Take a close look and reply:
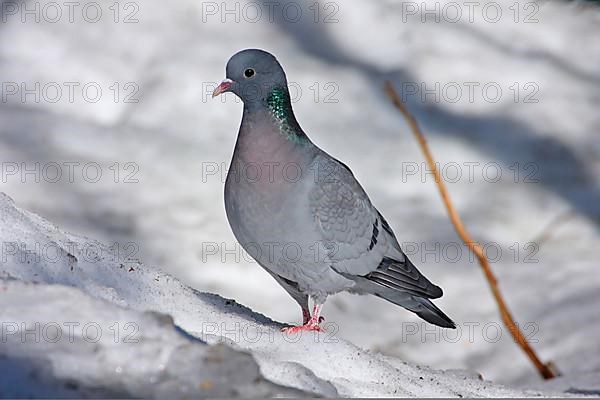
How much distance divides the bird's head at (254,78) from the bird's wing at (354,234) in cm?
31

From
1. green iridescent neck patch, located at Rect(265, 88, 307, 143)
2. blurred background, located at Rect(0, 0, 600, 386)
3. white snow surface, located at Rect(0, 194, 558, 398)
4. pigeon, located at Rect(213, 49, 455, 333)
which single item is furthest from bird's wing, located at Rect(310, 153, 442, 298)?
blurred background, located at Rect(0, 0, 600, 386)

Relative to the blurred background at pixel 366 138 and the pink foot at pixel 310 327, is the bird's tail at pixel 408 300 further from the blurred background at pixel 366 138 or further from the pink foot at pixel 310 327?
the blurred background at pixel 366 138

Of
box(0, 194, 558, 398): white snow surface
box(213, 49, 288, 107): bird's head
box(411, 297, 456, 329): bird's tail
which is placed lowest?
box(0, 194, 558, 398): white snow surface

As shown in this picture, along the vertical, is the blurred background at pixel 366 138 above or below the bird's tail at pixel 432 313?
above

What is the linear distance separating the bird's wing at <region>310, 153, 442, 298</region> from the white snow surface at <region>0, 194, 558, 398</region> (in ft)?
1.23

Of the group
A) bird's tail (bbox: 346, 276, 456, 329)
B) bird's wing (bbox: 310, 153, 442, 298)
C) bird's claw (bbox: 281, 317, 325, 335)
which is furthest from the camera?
bird's tail (bbox: 346, 276, 456, 329)

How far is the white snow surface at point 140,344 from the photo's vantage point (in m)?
2.26

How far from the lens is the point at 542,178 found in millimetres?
7164

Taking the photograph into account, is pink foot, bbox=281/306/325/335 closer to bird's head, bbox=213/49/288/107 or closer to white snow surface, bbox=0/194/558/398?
white snow surface, bbox=0/194/558/398

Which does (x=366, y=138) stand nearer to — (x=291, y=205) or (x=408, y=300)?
(x=408, y=300)

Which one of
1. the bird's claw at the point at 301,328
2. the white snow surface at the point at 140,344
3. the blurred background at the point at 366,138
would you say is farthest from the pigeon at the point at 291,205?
the blurred background at the point at 366,138

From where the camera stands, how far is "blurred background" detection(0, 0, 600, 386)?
6086 mm

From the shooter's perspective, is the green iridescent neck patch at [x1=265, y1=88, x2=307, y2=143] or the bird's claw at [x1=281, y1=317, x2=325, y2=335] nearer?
the bird's claw at [x1=281, y1=317, x2=325, y2=335]

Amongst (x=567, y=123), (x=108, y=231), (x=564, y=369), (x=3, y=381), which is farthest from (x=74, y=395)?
(x=567, y=123)
